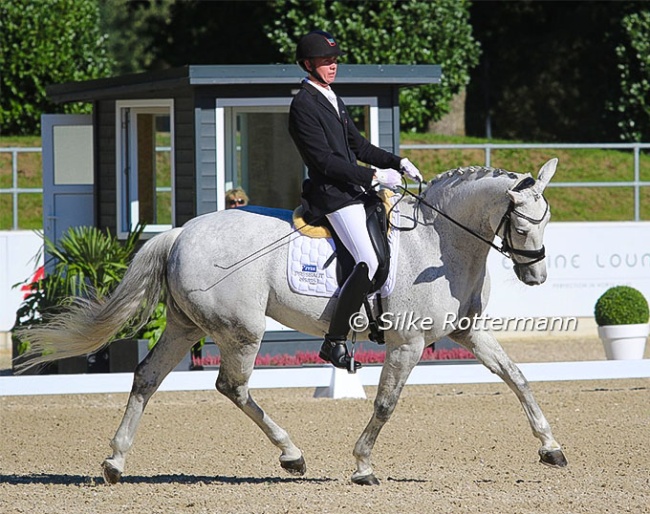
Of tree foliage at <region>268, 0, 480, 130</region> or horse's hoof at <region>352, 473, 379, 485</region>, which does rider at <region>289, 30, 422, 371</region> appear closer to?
horse's hoof at <region>352, 473, 379, 485</region>

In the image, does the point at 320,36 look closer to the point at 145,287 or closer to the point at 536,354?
the point at 145,287

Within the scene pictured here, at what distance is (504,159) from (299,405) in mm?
12247

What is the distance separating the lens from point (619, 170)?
→ 69.8ft

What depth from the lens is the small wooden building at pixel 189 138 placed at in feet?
41.0

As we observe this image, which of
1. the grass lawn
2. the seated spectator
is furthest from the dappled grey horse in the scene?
the grass lawn

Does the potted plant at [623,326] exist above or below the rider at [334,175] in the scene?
below

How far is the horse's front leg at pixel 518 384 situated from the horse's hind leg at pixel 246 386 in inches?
46.1

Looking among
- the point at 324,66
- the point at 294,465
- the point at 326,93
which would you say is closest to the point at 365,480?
the point at 294,465

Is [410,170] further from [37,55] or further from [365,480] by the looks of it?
[37,55]

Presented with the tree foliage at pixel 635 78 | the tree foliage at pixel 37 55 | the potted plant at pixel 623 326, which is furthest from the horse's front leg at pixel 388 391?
the tree foliage at pixel 635 78

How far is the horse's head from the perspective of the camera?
6375 mm

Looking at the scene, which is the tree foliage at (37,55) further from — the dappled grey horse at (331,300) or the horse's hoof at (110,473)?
the horse's hoof at (110,473)

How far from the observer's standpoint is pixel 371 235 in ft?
21.6

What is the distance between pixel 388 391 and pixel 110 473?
5.44 ft
